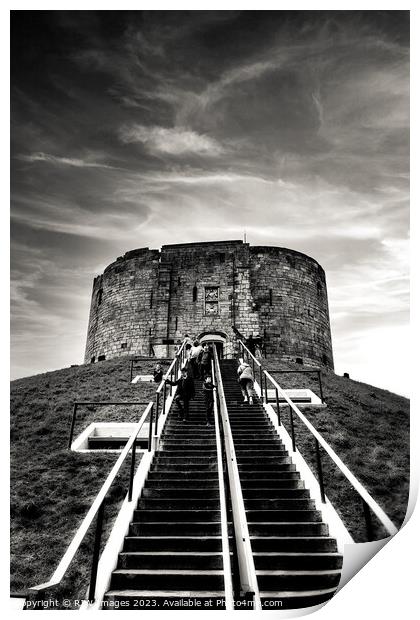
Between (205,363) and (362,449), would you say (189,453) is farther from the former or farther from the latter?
(205,363)

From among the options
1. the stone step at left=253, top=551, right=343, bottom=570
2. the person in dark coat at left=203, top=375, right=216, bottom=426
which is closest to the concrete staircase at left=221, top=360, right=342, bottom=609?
the stone step at left=253, top=551, right=343, bottom=570

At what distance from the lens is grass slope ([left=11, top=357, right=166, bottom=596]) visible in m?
3.28

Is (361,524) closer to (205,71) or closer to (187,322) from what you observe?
(205,71)

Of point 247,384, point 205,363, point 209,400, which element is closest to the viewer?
point 209,400

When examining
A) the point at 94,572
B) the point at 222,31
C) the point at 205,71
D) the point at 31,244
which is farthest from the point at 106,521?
the point at 222,31

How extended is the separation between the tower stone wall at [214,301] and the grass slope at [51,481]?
9459mm

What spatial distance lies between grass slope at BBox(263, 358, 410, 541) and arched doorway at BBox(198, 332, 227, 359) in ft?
29.0

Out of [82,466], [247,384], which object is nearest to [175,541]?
[82,466]

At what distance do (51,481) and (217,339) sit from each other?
13.9 metres

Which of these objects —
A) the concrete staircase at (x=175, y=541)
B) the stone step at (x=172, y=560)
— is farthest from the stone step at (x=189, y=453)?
the stone step at (x=172, y=560)

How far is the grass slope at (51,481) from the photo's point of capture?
10.8 ft

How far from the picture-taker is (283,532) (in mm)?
3297

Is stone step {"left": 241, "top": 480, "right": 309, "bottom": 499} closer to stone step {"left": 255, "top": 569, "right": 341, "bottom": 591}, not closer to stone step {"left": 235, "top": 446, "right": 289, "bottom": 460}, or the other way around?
stone step {"left": 235, "top": 446, "right": 289, "bottom": 460}

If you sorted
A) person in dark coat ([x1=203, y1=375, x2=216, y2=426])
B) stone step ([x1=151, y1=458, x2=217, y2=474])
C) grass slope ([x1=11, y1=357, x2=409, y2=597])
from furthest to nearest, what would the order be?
person in dark coat ([x1=203, y1=375, x2=216, y2=426]) → stone step ([x1=151, y1=458, x2=217, y2=474]) → grass slope ([x1=11, y1=357, x2=409, y2=597])
